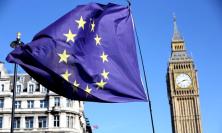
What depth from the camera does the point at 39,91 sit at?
6581 centimetres

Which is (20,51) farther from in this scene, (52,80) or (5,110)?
(5,110)

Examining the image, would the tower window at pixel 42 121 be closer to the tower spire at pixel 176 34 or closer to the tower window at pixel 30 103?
the tower window at pixel 30 103

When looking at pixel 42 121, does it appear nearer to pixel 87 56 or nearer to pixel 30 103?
pixel 30 103

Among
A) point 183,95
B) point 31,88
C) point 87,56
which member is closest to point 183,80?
point 183,95

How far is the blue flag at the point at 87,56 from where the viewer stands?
15.5 meters

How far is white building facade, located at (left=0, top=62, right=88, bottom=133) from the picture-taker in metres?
63.9

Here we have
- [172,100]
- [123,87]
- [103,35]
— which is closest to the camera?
[123,87]

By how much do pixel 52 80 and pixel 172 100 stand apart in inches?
5123

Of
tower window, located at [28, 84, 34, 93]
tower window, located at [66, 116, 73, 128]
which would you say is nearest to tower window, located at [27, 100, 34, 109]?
tower window, located at [28, 84, 34, 93]

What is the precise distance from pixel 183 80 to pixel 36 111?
87.8m

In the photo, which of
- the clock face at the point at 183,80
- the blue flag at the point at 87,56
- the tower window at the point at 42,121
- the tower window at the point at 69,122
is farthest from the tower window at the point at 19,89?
the clock face at the point at 183,80

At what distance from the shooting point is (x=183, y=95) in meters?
144

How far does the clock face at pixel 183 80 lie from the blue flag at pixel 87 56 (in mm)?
130465

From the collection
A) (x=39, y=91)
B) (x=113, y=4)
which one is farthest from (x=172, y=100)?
(x=113, y=4)
